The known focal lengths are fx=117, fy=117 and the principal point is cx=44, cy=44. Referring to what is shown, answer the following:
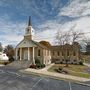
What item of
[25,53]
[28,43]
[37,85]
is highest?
[28,43]

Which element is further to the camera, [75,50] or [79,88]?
[75,50]

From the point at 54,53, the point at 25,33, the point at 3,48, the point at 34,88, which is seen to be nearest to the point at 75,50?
the point at 54,53

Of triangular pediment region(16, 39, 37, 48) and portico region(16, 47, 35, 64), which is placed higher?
triangular pediment region(16, 39, 37, 48)

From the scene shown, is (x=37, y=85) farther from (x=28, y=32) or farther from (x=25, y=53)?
(x=28, y=32)

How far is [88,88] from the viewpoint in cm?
1312

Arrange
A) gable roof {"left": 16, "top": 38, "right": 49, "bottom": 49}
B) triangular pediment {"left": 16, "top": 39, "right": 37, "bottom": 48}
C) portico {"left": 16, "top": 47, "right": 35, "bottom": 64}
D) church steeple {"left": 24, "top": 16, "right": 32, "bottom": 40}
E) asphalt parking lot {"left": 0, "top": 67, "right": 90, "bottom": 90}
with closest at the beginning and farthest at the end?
1. asphalt parking lot {"left": 0, "top": 67, "right": 90, "bottom": 90}
2. gable roof {"left": 16, "top": 38, "right": 49, "bottom": 49}
3. triangular pediment {"left": 16, "top": 39, "right": 37, "bottom": 48}
4. portico {"left": 16, "top": 47, "right": 35, "bottom": 64}
5. church steeple {"left": 24, "top": 16, "right": 32, "bottom": 40}

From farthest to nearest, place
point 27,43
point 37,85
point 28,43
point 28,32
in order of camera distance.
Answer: point 28,32 → point 27,43 → point 28,43 → point 37,85

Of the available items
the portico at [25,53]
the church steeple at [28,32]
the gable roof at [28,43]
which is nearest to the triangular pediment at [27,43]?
the gable roof at [28,43]

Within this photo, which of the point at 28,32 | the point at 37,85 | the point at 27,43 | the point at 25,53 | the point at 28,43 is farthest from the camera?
the point at 28,32

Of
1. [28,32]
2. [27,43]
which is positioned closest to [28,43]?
[27,43]

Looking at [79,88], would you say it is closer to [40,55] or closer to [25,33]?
[40,55]

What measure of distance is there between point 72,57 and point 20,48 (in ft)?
64.9

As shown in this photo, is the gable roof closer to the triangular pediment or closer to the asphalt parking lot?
the triangular pediment

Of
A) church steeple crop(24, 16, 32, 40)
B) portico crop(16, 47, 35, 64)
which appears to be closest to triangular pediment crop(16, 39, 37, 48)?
portico crop(16, 47, 35, 64)
